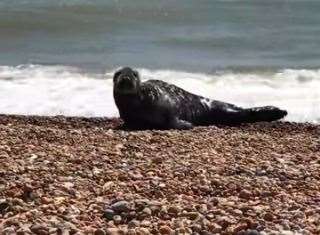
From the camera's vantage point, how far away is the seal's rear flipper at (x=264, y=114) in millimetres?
11875

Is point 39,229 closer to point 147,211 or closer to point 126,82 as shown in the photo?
point 147,211

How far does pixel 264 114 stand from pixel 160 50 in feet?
26.4

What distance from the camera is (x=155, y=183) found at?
6297 mm

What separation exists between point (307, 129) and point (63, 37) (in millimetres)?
12474

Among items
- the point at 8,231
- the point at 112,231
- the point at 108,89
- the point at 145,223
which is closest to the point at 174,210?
the point at 145,223

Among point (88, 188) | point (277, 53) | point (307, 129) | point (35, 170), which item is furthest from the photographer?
point (277, 53)

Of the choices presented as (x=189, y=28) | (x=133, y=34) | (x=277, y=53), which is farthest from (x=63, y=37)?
(x=277, y=53)

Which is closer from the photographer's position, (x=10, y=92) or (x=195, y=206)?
(x=195, y=206)

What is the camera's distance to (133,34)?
22672 millimetres

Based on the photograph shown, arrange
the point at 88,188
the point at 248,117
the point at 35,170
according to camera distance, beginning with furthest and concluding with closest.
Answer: the point at 248,117 → the point at 35,170 → the point at 88,188

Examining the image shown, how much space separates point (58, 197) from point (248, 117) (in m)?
6.50

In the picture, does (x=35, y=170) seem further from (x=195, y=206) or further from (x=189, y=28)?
(x=189, y=28)

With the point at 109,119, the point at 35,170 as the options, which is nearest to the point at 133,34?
the point at 109,119

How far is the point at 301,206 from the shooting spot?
5.61 meters
